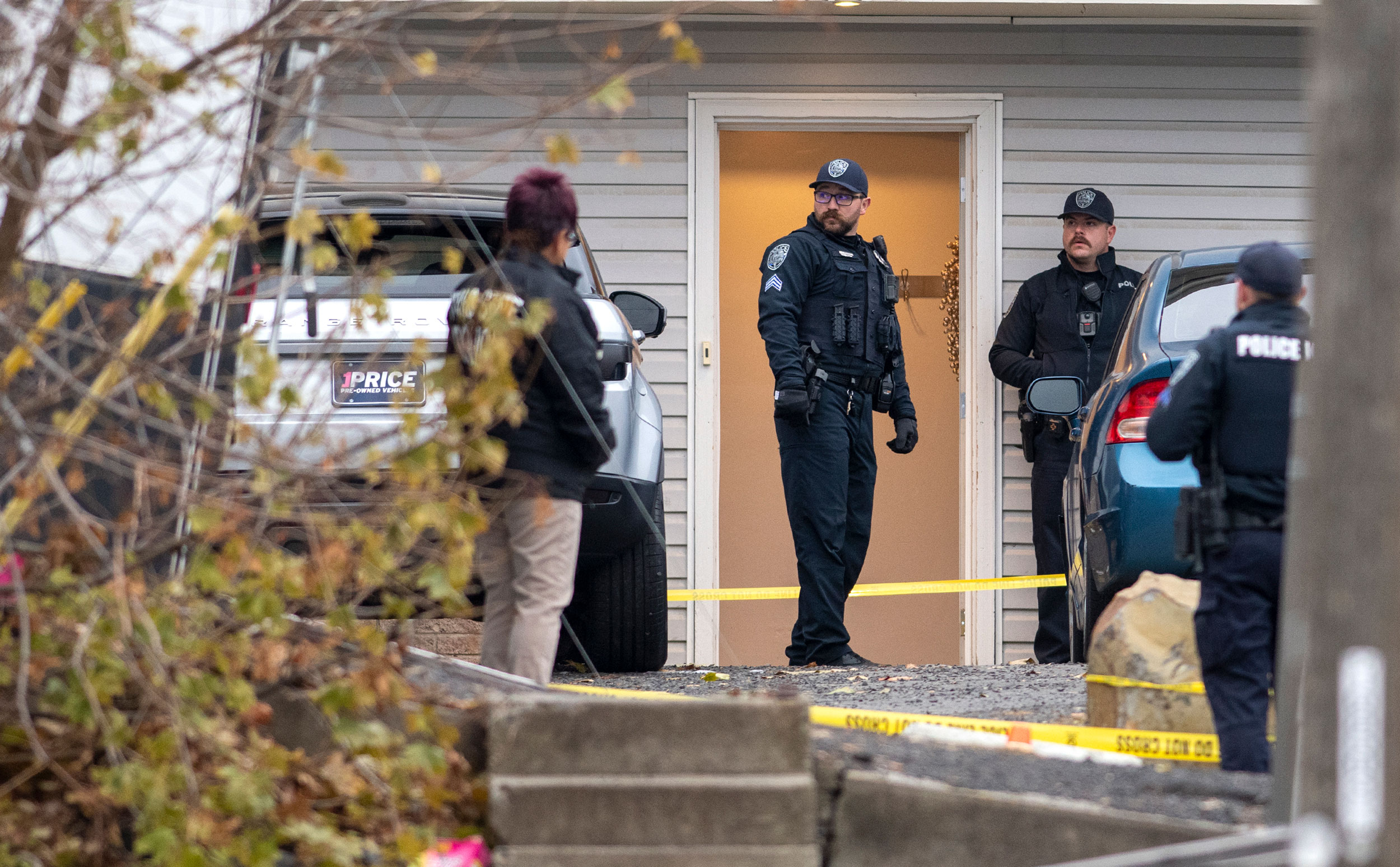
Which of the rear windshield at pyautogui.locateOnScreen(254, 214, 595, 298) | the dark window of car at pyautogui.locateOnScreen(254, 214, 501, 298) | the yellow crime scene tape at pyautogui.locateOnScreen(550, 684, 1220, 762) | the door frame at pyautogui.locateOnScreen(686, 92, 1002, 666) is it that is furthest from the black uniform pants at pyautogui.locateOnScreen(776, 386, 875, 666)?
the yellow crime scene tape at pyautogui.locateOnScreen(550, 684, 1220, 762)

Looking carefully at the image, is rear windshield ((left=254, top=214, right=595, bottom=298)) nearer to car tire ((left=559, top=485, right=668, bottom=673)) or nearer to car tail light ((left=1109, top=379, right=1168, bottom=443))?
car tire ((left=559, top=485, right=668, bottom=673))

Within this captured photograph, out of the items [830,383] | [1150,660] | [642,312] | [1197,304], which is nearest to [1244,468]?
[1150,660]

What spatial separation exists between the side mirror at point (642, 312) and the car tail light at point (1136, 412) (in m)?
1.84

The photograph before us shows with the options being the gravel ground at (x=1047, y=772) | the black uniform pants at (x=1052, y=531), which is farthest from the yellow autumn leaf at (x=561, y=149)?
the black uniform pants at (x=1052, y=531)

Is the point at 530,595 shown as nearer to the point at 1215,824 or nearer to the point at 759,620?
the point at 1215,824

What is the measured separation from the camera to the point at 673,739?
3387 mm

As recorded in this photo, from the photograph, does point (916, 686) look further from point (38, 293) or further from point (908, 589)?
point (38, 293)

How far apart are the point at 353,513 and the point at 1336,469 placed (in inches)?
76.2

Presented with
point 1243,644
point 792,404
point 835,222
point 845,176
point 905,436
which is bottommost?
point 1243,644

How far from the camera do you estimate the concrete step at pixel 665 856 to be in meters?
3.34

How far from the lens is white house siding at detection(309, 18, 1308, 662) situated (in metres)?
8.45

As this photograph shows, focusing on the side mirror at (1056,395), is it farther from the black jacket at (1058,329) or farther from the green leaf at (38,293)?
the green leaf at (38,293)

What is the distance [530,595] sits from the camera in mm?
4320

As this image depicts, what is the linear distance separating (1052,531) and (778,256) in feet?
7.28
